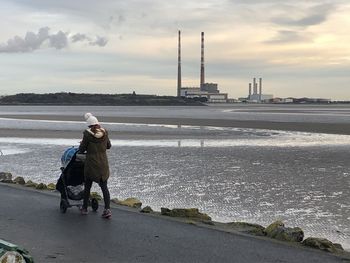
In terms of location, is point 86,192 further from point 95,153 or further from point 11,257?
point 11,257

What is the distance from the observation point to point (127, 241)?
732cm

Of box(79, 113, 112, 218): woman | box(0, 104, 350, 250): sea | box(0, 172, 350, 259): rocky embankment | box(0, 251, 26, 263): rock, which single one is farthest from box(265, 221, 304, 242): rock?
box(0, 251, 26, 263): rock

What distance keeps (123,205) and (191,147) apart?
15684 mm

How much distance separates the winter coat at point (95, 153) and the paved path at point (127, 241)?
726mm

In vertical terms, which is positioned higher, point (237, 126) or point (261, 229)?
point (261, 229)

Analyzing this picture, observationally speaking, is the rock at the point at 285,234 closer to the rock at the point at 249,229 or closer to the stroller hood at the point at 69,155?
the rock at the point at 249,229

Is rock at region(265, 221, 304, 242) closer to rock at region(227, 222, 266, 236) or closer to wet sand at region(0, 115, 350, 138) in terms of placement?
rock at region(227, 222, 266, 236)

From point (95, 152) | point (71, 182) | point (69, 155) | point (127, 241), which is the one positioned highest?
point (95, 152)

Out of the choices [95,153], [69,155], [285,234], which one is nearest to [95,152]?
[95,153]

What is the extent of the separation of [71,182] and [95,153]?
1.08 meters

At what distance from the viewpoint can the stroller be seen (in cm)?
930

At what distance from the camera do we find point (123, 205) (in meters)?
10.5

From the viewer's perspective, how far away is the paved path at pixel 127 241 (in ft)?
21.5

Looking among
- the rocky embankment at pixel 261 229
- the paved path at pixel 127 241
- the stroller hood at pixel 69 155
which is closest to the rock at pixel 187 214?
the rocky embankment at pixel 261 229
